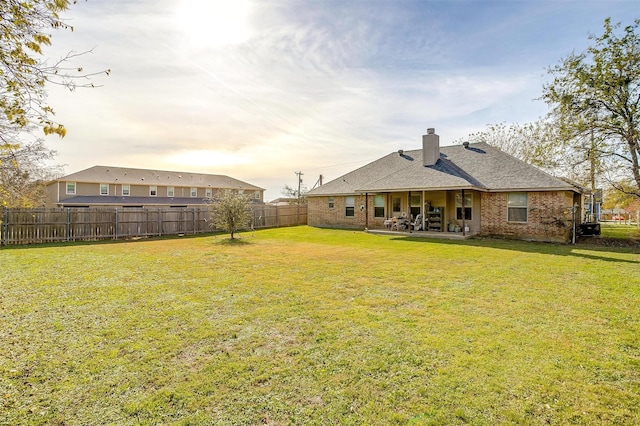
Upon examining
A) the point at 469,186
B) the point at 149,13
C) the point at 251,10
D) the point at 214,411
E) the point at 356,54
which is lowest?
the point at 214,411

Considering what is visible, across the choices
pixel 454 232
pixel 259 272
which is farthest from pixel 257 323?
pixel 454 232

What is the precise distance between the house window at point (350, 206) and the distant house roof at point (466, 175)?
619 mm

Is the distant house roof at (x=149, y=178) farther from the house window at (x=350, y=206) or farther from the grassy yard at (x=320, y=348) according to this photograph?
the grassy yard at (x=320, y=348)

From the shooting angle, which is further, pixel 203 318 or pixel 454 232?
pixel 454 232

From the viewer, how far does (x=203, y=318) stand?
4770mm

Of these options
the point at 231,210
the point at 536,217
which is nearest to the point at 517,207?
the point at 536,217

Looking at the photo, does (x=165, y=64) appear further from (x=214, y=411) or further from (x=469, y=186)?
(x=469, y=186)

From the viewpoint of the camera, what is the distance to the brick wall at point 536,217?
13.9 m

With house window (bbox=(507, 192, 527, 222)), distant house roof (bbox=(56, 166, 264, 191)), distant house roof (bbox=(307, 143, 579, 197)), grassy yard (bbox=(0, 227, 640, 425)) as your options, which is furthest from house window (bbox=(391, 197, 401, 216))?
distant house roof (bbox=(56, 166, 264, 191))

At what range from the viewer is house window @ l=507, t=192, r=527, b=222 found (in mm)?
14820

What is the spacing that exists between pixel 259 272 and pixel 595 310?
664cm

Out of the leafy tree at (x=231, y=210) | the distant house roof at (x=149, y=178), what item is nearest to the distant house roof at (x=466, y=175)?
the leafy tree at (x=231, y=210)

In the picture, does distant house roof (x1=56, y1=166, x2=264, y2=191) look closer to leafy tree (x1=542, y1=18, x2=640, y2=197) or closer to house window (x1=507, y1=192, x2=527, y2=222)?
house window (x1=507, y1=192, x2=527, y2=222)

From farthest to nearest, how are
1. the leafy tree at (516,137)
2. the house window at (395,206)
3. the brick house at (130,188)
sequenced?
the brick house at (130,188) → the leafy tree at (516,137) → the house window at (395,206)
